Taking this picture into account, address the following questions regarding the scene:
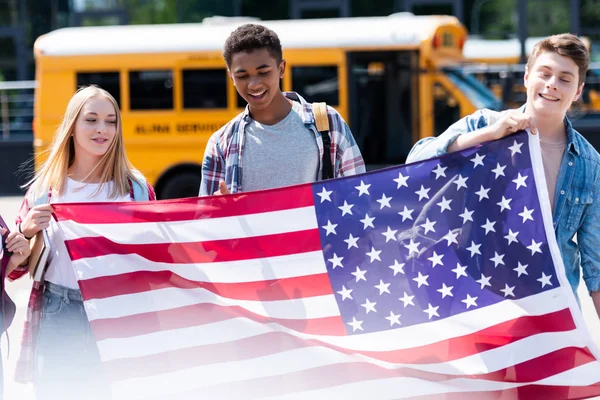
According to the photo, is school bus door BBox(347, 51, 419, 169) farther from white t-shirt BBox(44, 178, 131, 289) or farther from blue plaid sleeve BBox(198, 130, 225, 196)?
white t-shirt BBox(44, 178, 131, 289)

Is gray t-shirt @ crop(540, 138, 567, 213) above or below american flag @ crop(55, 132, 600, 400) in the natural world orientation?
above

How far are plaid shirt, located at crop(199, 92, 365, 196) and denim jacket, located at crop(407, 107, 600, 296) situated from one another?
1.24ft

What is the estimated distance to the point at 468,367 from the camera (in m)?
3.60

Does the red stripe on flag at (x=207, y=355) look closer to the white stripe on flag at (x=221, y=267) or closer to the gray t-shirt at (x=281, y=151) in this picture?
the white stripe on flag at (x=221, y=267)

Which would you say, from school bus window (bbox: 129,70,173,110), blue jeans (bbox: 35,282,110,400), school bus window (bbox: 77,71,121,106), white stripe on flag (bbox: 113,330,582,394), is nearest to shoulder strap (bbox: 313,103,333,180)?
white stripe on flag (bbox: 113,330,582,394)

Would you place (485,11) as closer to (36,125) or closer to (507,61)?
(507,61)

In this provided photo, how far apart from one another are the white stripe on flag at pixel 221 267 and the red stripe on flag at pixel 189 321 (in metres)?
0.13

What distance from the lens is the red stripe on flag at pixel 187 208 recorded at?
3.80m

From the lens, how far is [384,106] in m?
14.4

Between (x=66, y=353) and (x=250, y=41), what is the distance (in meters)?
1.42

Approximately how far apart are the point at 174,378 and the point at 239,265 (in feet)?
1.68

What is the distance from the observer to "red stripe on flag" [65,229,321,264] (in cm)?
381

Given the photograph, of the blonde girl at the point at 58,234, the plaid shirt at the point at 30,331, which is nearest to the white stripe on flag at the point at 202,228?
the blonde girl at the point at 58,234

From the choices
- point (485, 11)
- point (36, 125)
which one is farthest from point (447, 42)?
point (485, 11)
